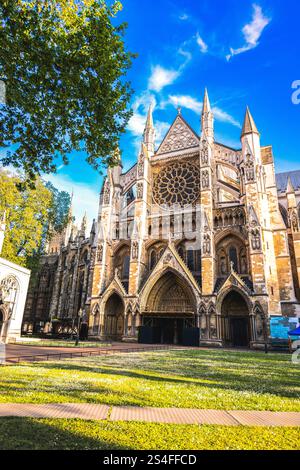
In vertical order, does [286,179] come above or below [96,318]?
above

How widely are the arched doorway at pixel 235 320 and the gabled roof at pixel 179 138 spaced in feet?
59.6

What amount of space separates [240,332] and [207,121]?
22.6m

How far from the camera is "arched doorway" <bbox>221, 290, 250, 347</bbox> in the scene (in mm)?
24359

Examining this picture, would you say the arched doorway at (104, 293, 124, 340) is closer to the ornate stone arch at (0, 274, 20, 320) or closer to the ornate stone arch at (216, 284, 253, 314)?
the ornate stone arch at (0, 274, 20, 320)

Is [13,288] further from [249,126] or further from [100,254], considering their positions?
[249,126]

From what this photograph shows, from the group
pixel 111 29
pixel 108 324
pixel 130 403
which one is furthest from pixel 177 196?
pixel 130 403

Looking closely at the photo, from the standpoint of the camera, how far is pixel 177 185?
31.9 meters

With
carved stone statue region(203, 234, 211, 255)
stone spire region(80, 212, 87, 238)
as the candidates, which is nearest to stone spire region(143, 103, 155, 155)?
carved stone statue region(203, 234, 211, 255)

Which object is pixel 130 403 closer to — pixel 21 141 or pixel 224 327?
pixel 21 141

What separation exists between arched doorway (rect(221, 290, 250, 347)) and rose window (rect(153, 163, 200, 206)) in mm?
11170

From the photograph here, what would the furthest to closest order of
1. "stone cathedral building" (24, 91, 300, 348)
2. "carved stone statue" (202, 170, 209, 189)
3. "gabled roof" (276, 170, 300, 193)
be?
"gabled roof" (276, 170, 300, 193)
"carved stone statue" (202, 170, 209, 189)
"stone cathedral building" (24, 91, 300, 348)

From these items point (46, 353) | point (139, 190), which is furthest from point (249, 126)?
point (46, 353)

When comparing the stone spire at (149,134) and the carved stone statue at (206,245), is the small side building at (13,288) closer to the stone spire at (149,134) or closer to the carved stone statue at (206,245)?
the carved stone statue at (206,245)

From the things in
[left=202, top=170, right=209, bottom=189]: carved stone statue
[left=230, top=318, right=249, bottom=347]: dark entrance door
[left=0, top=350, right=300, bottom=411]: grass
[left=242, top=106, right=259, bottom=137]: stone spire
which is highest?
[left=242, top=106, right=259, bottom=137]: stone spire
